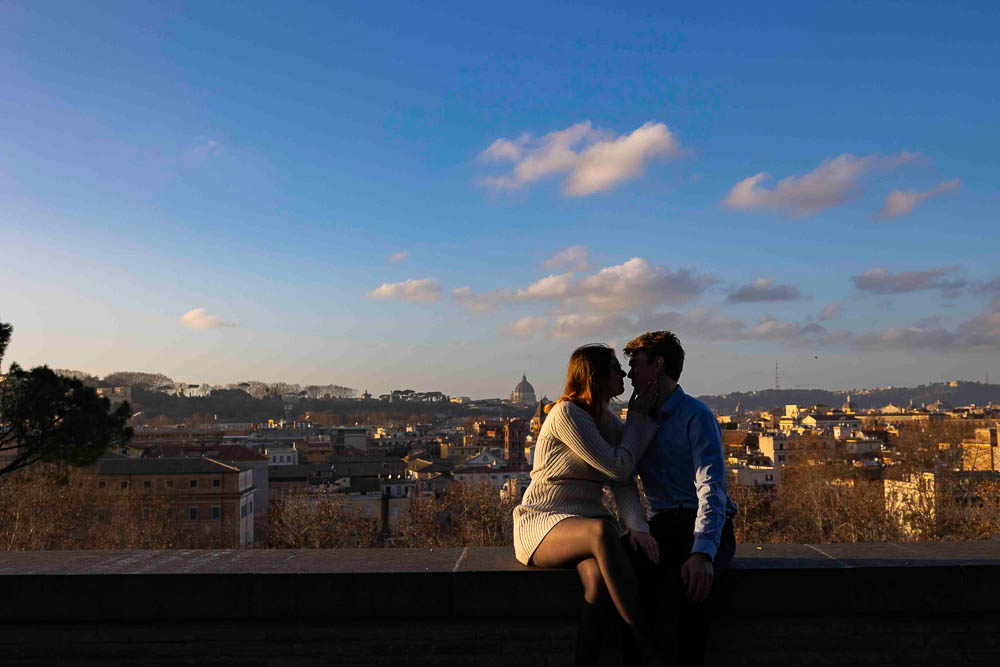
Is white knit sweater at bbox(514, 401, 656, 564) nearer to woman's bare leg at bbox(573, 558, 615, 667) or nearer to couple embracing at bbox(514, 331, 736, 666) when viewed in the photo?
couple embracing at bbox(514, 331, 736, 666)

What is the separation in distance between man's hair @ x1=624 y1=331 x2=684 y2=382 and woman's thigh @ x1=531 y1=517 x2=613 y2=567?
1.99 ft

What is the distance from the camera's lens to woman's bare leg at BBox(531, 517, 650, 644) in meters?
2.62

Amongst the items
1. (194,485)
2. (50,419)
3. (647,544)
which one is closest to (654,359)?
(647,544)

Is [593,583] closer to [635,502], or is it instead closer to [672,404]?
[635,502]

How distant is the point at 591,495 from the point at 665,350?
57 cm

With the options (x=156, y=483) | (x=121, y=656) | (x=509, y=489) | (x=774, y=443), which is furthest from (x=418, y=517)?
(x=774, y=443)

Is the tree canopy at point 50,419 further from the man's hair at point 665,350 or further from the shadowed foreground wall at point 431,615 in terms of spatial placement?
the man's hair at point 665,350

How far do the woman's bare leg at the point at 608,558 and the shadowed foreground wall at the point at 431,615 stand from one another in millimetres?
96

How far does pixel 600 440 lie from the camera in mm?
2869

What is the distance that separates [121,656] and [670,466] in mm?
1877

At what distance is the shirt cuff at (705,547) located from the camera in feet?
8.77

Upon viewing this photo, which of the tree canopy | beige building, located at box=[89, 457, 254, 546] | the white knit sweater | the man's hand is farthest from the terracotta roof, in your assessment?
the man's hand

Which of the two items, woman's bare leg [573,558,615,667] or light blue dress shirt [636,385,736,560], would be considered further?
light blue dress shirt [636,385,736,560]

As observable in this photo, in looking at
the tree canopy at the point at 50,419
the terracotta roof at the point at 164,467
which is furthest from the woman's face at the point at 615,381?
the terracotta roof at the point at 164,467
